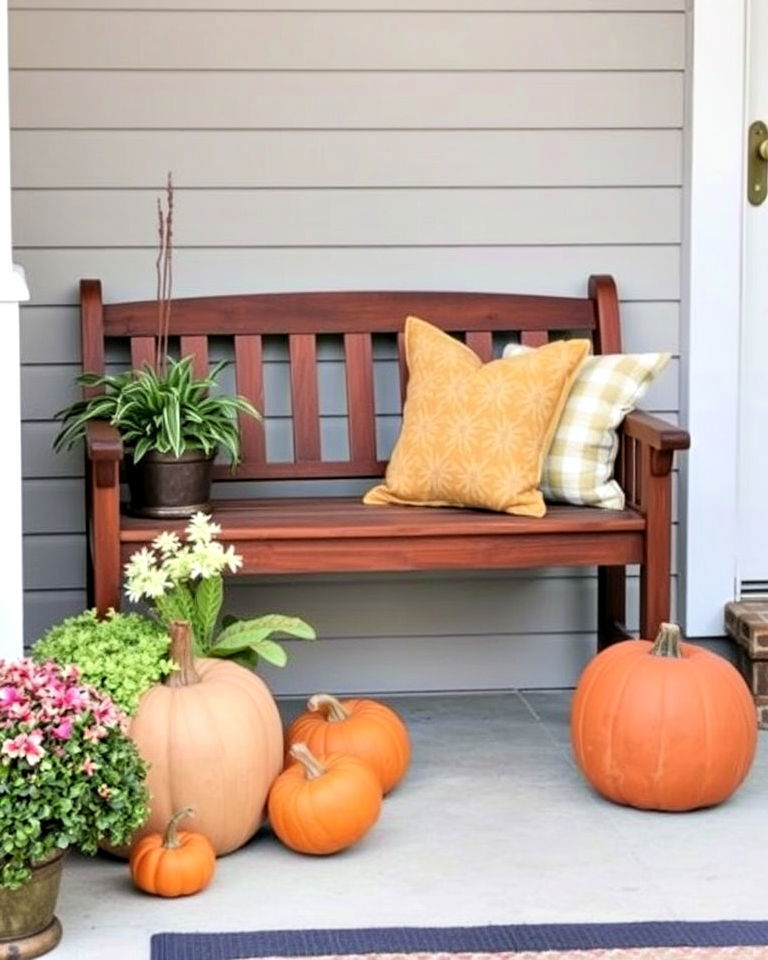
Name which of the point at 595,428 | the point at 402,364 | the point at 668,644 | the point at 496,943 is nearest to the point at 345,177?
the point at 402,364

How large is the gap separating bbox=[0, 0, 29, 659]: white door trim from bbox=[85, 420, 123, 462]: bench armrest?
0.56ft

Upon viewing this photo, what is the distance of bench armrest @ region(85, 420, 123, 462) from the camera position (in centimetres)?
340

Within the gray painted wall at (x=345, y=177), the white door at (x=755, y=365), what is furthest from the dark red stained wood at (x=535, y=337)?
the white door at (x=755, y=365)

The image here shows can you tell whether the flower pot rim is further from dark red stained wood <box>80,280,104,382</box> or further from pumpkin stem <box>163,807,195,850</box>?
pumpkin stem <box>163,807,195,850</box>

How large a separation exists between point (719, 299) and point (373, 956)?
2.04m

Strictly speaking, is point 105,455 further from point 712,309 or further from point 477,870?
point 712,309

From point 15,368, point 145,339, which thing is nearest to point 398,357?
point 145,339

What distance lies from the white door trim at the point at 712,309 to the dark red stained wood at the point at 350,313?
0.89 feet

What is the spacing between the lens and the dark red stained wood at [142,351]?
3.99 metres

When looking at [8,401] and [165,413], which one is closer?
[8,401]

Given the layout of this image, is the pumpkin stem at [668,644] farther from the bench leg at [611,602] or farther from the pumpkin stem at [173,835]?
the pumpkin stem at [173,835]

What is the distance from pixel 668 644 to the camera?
11.1 feet

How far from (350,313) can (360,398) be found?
19 centimetres

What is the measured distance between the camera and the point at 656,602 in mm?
3727
